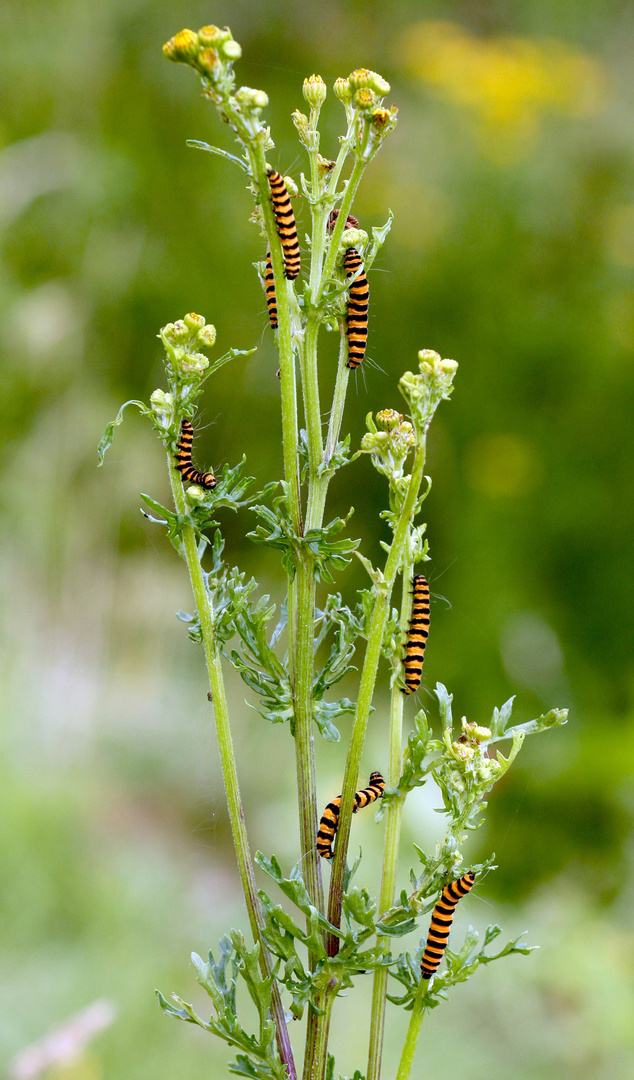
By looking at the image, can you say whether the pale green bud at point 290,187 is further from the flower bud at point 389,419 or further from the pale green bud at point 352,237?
the flower bud at point 389,419

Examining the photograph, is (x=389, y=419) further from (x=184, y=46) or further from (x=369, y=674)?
(x=184, y=46)

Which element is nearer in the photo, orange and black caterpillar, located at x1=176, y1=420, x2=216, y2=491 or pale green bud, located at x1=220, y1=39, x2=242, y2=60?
pale green bud, located at x1=220, y1=39, x2=242, y2=60

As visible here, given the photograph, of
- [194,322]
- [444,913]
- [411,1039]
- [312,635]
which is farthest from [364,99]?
[411,1039]

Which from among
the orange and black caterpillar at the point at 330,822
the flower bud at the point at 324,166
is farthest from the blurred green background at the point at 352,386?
the orange and black caterpillar at the point at 330,822

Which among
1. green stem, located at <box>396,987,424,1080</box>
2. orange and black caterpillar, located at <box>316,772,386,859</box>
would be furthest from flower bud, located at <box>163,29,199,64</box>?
green stem, located at <box>396,987,424,1080</box>

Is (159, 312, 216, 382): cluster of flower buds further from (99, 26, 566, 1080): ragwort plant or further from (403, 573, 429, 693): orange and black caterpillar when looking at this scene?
(403, 573, 429, 693): orange and black caterpillar
